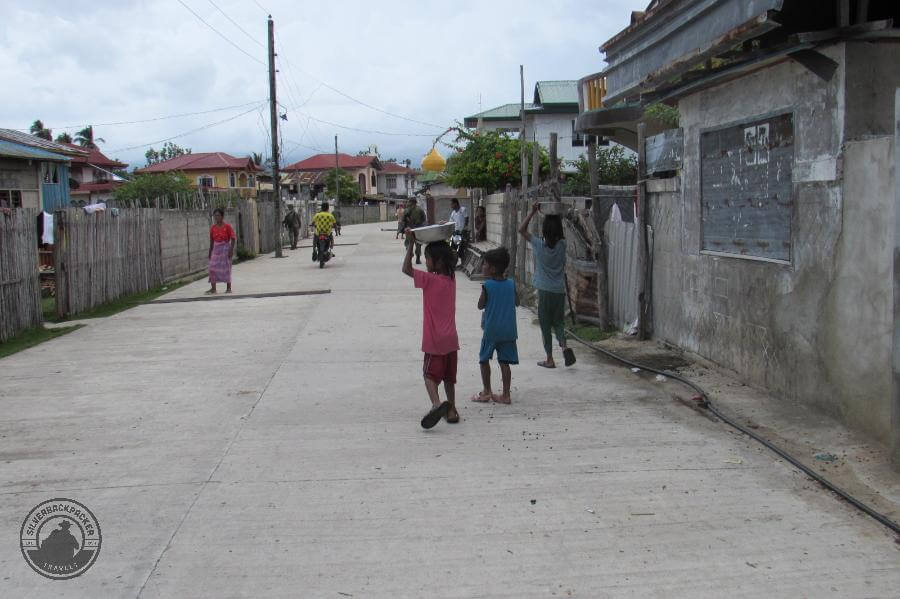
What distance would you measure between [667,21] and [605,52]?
2066mm

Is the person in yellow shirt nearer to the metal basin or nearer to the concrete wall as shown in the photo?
the metal basin

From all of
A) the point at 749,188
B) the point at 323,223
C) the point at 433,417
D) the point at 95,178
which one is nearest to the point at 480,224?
the point at 323,223

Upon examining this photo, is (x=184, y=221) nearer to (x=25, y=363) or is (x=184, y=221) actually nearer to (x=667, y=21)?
(x=25, y=363)

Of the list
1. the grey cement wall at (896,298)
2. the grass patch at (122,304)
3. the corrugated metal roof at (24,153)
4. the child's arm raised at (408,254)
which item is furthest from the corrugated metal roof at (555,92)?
the grey cement wall at (896,298)

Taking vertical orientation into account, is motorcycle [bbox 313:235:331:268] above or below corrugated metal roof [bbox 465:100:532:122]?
below

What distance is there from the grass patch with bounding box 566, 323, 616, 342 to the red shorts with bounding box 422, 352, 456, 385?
4.21 metres

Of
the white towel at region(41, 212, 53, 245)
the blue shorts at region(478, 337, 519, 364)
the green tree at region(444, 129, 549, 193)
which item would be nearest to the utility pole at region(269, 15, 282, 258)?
the green tree at region(444, 129, 549, 193)

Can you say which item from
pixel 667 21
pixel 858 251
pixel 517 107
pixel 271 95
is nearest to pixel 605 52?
pixel 667 21

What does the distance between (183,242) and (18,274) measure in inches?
376

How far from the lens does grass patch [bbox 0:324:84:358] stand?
10.6 meters

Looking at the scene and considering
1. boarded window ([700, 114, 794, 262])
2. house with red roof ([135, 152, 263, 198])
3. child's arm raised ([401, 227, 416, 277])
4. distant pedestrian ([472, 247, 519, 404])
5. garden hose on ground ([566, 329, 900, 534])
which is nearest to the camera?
garden hose on ground ([566, 329, 900, 534])

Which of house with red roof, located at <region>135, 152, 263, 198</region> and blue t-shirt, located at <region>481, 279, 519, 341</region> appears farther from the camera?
house with red roof, located at <region>135, 152, 263, 198</region>

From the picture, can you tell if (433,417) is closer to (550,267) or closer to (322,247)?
(550,267)

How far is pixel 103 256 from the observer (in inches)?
598
